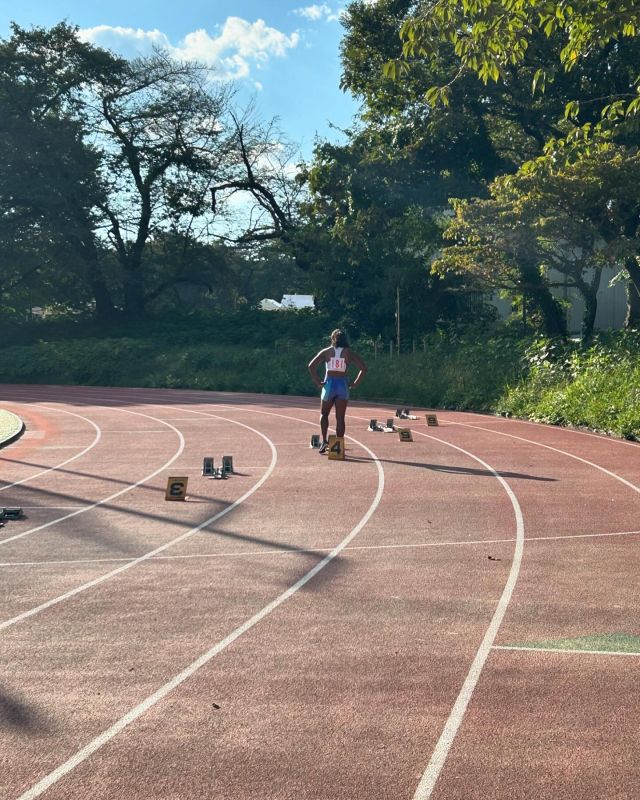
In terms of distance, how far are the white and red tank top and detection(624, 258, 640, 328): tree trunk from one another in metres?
13.4

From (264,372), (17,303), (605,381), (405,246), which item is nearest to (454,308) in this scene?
(405,246)

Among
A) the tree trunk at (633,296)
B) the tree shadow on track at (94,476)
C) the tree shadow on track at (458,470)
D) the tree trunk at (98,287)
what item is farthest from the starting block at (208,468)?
the tree trunk at (98,287)

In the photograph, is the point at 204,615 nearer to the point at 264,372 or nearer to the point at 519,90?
the point at 519,90

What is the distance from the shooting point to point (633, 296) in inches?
1185

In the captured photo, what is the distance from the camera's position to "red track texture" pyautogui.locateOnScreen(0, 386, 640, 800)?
12.9 feet

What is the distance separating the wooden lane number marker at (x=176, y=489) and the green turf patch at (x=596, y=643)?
19.6ft

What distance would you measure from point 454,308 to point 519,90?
→ 9.91 meters

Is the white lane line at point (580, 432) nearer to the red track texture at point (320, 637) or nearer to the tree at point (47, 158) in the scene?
the red track texture at point (320, 637)

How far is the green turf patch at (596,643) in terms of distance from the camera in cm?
549

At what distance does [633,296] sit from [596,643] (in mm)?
26314

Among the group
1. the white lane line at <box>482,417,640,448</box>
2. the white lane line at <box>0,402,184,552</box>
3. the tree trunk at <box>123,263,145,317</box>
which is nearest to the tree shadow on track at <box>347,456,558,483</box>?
the white lane line at <box>0,402,184,552</box>

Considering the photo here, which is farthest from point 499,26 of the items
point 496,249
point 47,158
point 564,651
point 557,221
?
point 47,158

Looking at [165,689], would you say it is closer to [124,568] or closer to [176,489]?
[124,568]

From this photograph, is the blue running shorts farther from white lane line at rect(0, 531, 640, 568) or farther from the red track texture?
white lane line at rect(0, 531, 640, 568)
